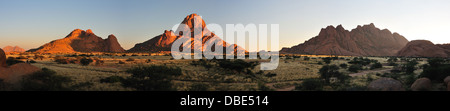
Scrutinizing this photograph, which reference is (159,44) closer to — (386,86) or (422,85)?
(386,86)

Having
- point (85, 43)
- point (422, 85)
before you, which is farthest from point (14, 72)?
point (85, 43)

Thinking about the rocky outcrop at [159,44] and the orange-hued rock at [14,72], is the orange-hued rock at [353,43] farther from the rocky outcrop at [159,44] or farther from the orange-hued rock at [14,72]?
the orange-hued rock at [14,72]

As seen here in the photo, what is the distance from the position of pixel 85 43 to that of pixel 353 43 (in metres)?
199

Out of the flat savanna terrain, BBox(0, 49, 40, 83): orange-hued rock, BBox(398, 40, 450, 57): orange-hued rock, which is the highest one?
BBox(398, 40, 450, 57): orange-hued rock

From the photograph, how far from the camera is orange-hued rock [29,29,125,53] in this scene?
135975mm

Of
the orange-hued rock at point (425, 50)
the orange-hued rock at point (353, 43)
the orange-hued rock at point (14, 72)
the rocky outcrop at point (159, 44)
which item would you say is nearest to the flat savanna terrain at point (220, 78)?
the orange-hued rock at point (14, 72)

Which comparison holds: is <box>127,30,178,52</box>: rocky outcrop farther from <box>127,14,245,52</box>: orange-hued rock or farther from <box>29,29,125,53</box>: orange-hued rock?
<box>29,29,125,53</box>: orange-hued rock

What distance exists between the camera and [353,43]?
152 meters

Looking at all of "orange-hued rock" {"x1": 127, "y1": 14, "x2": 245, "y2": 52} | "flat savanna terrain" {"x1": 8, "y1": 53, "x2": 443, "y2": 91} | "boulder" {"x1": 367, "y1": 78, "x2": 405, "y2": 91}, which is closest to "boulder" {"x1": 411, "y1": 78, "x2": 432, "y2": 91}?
"flat savanna terrain" {"x1": 8, "y1": 53, "x2": 443, "y2": 91}

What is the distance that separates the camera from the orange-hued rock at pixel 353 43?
144 metres

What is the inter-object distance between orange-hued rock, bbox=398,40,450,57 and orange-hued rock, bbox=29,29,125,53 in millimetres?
184490

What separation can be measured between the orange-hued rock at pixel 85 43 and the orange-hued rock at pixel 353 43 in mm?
144062
